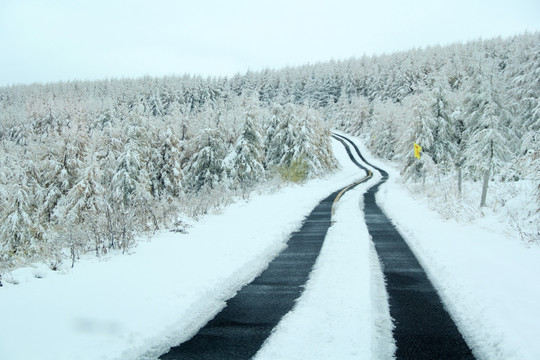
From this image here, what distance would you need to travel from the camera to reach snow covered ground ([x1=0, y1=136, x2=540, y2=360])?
396cm

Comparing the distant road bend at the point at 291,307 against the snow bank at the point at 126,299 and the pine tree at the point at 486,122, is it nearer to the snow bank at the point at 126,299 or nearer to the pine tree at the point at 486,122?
the snow bank at the point at 126,299

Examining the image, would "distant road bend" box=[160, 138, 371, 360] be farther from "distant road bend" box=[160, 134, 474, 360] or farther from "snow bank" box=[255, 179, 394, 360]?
"snow bank" box=[255, 179, 394, 360]

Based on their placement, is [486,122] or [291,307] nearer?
[291,307]

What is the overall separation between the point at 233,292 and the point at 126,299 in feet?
5.75

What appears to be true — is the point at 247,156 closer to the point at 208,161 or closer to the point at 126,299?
the point at 208,161

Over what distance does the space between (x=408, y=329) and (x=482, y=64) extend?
57.0ft

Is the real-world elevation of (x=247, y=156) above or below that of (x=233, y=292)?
above

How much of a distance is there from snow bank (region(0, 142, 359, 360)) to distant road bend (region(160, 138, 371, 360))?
208 mm

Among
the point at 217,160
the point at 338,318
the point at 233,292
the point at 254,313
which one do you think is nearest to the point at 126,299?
the point at 233,292

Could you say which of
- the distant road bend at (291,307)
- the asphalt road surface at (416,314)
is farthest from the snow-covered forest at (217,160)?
the asphalt road surface at (416,314)

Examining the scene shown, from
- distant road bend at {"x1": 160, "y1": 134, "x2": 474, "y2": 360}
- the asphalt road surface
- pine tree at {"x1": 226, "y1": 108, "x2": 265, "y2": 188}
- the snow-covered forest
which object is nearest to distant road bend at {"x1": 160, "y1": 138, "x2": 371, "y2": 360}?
distant road bend at {"x1": 160, "y1": 134, "x2": 474, "y2": 360}

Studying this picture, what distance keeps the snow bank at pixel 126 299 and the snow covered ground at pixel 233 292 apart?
2 cm

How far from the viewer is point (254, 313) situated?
5.07 metres

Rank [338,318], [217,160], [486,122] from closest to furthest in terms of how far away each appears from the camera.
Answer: [338,318] < [486,122] < [217,160]
